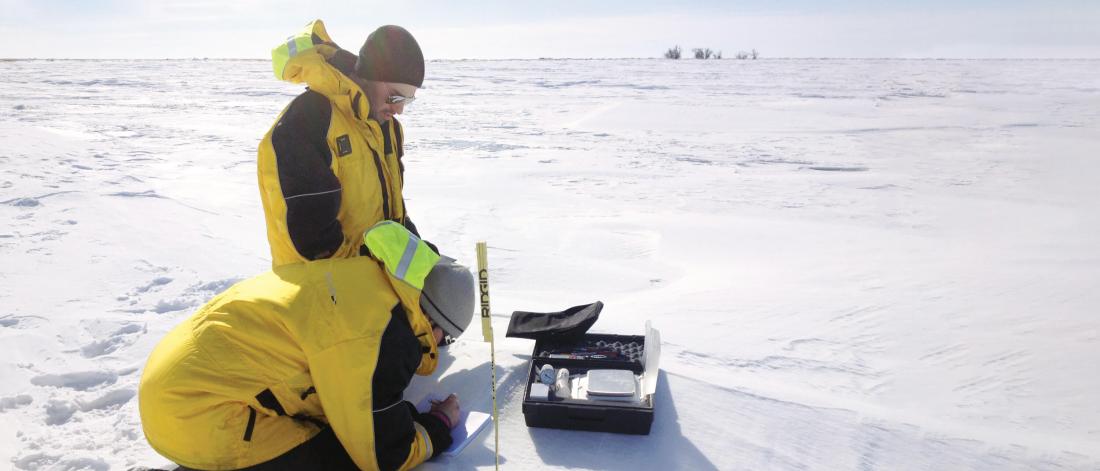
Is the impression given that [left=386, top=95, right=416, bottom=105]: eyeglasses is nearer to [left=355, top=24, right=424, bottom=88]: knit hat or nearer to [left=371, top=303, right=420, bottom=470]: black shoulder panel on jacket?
[left=355, top=24, right=424, bottom=88]: knit hat

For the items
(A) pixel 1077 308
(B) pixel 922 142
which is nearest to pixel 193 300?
(A) pixel 1077 308

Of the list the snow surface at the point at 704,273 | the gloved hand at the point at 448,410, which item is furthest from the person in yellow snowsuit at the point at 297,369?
the snow surface at the point at 704,273

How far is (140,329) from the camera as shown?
302 cm

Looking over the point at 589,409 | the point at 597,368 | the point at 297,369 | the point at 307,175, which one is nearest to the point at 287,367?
the point at 297,369

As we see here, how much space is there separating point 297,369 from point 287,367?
26 mm

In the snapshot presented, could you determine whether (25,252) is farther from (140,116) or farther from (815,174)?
(140,116)

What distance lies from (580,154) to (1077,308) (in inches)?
215

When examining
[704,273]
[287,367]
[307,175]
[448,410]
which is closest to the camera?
[287,367]

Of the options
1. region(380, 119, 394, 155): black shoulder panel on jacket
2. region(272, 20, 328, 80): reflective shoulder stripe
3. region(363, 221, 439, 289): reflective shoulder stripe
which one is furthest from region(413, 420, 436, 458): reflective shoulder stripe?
region(272, 20, 328, 80): reflective shoulder stripe

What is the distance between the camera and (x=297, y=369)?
5.86ft

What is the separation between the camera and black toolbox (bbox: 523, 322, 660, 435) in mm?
2182

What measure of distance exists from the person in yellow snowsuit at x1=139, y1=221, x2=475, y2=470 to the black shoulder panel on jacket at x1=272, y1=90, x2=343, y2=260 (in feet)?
1.64

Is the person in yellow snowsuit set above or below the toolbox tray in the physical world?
above

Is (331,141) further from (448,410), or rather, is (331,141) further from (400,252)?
(448,410)
